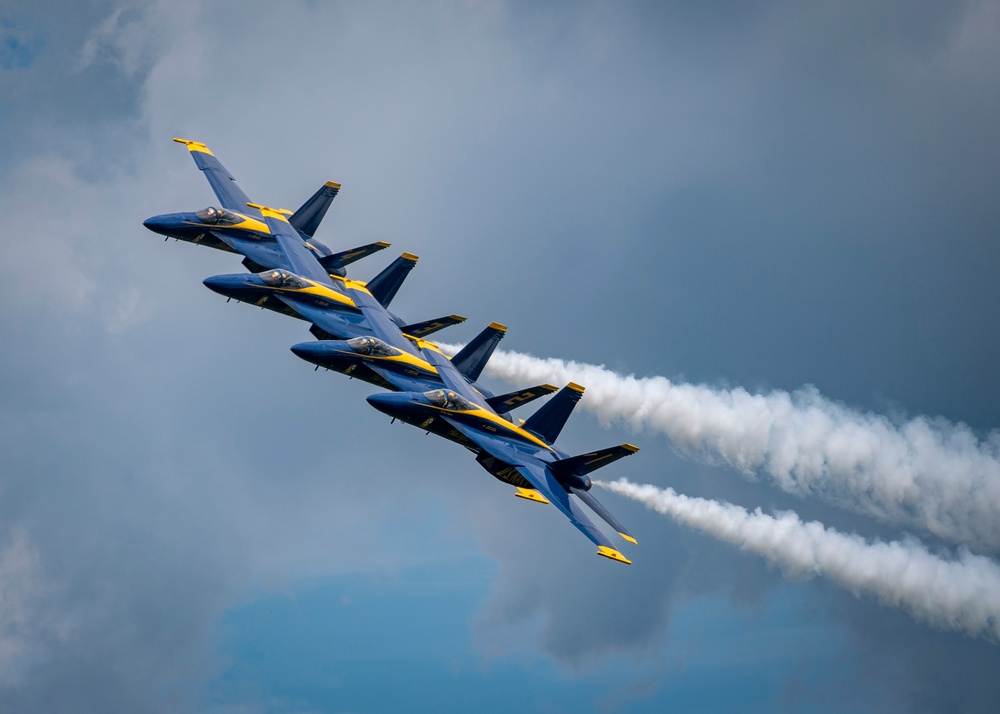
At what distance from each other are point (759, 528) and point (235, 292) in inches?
1646

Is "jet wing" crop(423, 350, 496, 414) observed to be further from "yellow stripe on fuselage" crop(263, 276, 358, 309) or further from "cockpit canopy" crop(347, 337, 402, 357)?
"yellow stripe on fuselage" crop(263, 276, 358, 309)

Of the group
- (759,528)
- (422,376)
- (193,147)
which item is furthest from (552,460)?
(193,147)

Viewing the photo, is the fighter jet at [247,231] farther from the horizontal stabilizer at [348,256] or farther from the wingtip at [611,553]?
the wingtip at [611,553]

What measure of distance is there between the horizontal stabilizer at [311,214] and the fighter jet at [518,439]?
27137 millimetres

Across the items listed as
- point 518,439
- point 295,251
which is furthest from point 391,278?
point 518,439

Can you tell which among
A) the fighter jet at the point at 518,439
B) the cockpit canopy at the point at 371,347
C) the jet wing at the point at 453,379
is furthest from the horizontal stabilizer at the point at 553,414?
the cockpit canopy at the point at 371,347

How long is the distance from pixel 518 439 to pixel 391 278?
22.6 metres

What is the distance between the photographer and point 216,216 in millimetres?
100750

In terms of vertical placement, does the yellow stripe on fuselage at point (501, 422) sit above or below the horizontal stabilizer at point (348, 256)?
below

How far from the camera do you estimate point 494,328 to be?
310 ft

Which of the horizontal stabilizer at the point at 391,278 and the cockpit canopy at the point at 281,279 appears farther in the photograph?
the horizontal stabilizer at the point at 391,278

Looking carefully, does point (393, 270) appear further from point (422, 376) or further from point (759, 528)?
point (759, 528)

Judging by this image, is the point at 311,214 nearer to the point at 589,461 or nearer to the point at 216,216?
the point at 216,216

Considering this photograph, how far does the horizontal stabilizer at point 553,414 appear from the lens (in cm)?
8625
